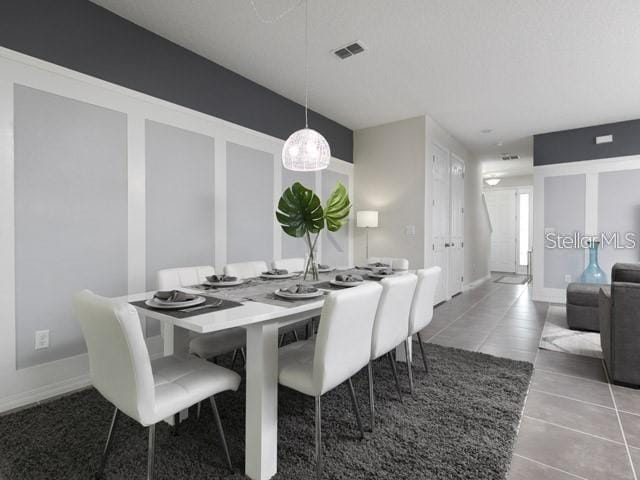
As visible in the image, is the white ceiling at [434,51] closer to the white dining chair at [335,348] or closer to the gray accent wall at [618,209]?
the gray accent wall at [618,209]

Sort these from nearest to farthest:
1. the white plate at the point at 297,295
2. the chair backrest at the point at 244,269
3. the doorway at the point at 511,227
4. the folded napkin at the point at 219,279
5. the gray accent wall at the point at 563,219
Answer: the white plate at the point at 297,295 → the folded napkin at the point at 219,279 → the chair backrest at the point at 244,269 → the gray accent wall at the point at 563,219 → the doorway at the point at 511,227

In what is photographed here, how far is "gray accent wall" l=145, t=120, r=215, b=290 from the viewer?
283 centimetres

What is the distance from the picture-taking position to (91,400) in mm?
2158

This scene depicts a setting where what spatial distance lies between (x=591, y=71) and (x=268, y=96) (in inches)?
134

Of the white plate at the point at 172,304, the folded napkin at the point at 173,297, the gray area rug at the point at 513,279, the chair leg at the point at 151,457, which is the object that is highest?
the folded napkin at the point at 173,297

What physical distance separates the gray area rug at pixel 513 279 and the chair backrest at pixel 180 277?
7.10 m

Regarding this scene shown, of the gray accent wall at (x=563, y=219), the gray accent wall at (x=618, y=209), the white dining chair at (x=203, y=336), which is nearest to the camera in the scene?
the white dining chair at (x=203, y=336)

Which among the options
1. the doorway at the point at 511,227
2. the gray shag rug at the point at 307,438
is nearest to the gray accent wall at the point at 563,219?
the doorway at the point at 511,227

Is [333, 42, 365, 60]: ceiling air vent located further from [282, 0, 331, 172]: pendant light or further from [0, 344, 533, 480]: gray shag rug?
[0, 344, 533, 480]: gray shag rug

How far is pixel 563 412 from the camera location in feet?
6.69

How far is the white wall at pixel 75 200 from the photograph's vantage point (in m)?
2.09

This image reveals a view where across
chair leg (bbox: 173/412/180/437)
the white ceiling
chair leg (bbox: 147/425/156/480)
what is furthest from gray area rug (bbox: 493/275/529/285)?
chair leg (bbox: 147/425/156/480)

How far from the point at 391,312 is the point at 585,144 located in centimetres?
528

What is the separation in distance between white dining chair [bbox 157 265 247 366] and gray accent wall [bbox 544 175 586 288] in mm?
5353
